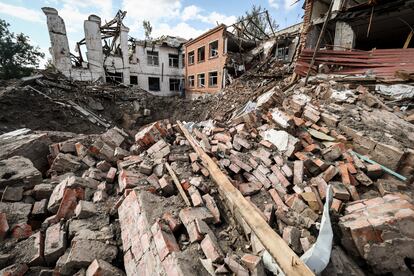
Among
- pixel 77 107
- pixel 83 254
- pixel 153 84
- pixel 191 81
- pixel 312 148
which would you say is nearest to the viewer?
pixel 83 254

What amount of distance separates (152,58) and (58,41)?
795 cm

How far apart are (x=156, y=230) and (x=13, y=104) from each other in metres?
9.74

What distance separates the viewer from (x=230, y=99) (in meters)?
10.9

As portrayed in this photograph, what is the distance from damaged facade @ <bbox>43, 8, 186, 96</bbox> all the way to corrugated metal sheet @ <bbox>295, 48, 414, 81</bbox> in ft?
43.7

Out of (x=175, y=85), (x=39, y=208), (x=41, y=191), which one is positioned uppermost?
(x=175, y=85)

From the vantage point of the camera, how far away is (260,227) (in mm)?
2221

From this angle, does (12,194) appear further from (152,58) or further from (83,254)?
(152,58)

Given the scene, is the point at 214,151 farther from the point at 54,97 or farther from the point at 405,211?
the point at 54,97

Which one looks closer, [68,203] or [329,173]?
[68,203]

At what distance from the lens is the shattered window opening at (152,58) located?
1878 centimetres

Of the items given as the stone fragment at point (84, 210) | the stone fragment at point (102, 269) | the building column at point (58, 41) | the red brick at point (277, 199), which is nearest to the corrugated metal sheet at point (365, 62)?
the red brick at point (277, 199)

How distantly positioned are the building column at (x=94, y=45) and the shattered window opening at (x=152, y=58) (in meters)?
5.36

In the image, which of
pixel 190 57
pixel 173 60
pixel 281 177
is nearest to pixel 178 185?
pixel 281 177

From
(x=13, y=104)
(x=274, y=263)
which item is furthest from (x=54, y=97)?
(x=274, y=263)
